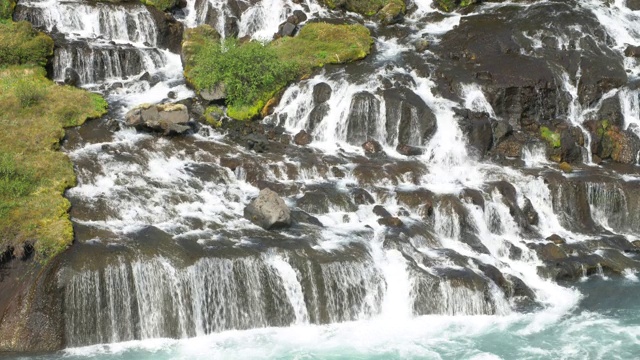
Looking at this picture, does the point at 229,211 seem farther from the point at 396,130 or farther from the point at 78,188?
the point at 396,130

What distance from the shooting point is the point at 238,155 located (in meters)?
26.2

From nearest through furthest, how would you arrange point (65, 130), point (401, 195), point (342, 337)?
point (342, 337)
point (401, 195)
point (65, 130)

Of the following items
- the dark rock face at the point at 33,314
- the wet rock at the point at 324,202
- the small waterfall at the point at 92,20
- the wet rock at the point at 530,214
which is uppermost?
the small waterfall at the point at 92,20

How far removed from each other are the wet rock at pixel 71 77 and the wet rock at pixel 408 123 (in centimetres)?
1386

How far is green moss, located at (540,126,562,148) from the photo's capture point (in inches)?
1098

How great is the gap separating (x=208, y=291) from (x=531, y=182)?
517 inches

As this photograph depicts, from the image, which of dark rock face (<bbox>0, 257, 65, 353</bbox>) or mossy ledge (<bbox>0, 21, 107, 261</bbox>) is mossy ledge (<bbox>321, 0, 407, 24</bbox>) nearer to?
mossy ledge (<bbox>0, 21, 107, 261</bbox>)

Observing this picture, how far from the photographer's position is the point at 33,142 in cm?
2414

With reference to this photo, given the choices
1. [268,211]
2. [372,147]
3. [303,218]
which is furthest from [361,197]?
[372,147]

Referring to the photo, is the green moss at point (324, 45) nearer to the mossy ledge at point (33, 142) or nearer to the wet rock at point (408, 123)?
the wet rock at point (408, 123)

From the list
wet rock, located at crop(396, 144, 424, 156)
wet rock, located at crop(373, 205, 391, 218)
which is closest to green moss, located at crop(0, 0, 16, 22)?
wet rock, located at crop(396, 144, 424, 156)

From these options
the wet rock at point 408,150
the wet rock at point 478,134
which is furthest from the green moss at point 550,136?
the wet rock at point 408,150

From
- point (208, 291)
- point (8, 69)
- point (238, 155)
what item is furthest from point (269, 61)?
point (208, 291)

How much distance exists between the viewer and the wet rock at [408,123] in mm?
27984
